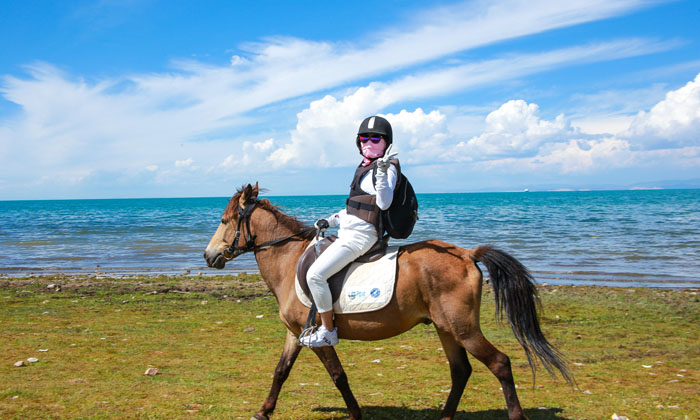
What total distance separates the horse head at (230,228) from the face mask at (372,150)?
1.49 metres

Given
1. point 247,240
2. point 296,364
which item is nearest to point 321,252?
point 247,240

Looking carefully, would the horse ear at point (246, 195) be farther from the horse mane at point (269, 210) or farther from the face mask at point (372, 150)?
the face mask at point (372, 150)

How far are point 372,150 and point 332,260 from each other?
3.95ft

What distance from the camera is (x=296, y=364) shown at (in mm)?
7707

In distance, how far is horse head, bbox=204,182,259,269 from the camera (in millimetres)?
5680

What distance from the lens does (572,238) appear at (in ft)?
93.1

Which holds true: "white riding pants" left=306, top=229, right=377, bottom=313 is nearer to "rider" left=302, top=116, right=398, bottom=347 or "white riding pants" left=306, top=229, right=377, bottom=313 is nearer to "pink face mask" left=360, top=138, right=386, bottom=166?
"rider" left=302, top=116, right=398, bottom=347

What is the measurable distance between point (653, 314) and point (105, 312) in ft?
40.3

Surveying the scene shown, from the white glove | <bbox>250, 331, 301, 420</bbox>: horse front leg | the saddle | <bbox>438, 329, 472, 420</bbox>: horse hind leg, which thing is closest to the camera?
the white glove

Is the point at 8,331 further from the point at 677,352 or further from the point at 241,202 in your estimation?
the point at 677,352

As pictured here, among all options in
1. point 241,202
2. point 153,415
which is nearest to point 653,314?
point 241,202

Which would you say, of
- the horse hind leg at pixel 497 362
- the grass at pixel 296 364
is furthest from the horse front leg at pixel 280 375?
the horse hind leg at pixel 497 362

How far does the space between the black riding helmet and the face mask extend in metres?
0.08

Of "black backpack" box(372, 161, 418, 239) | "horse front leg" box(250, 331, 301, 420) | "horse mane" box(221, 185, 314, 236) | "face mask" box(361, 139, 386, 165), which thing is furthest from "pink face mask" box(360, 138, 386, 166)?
"horse front leg" box(250, 331, 301, 420)
